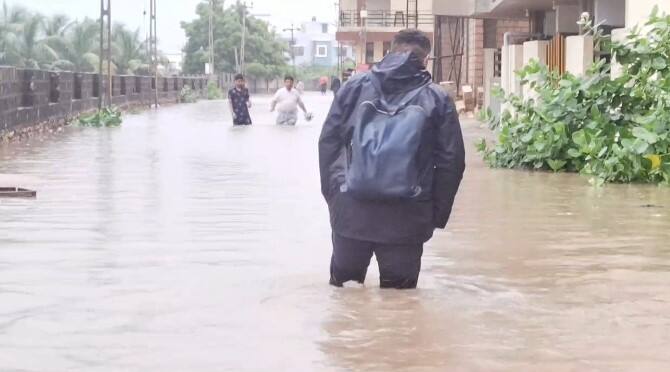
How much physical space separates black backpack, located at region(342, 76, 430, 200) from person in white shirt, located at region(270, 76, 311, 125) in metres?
23.3

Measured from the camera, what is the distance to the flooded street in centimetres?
564

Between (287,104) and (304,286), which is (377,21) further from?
(304,286)

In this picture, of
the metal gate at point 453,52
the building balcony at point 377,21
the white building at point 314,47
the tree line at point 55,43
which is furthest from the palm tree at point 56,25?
the white building at point 314,47

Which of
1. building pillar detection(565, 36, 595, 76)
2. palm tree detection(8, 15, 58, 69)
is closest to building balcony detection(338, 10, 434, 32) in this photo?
palm tree detection(8, 15, 58, 69)

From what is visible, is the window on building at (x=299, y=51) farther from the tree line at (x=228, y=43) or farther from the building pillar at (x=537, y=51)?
the building pillar at (x=537, y=51)

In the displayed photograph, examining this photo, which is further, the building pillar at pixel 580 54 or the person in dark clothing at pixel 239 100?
the person in dark clothing at pixel 239 100

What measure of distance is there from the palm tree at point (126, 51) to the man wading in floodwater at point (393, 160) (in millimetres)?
67044

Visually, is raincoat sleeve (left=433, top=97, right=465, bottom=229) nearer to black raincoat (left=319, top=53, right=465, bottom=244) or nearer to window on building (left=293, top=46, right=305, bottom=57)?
black raincoat (left=319, top=53, right=465, bottom=244)

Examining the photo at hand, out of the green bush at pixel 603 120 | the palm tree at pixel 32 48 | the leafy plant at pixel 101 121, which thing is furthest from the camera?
the palm tree at pixel 32 48

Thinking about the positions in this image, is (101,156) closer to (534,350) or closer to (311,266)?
(311,266)

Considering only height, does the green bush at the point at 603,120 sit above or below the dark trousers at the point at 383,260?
above

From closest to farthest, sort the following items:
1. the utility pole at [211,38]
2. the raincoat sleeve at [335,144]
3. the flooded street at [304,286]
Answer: the flooded street at [304,286], the raincoat sleeve at [335,144], the utility pole at [211,38]

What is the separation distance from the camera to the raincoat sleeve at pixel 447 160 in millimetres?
6770

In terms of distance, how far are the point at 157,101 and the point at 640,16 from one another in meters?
40.0
